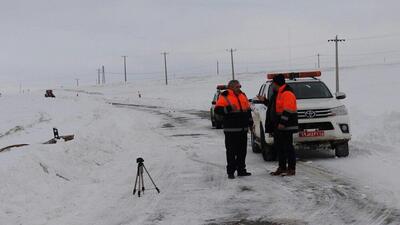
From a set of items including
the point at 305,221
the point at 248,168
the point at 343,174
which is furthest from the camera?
the point at 248,168

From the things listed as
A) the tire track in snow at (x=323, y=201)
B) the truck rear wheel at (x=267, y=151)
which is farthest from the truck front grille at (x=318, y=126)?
the tire track in snow at (x=323, y=201)

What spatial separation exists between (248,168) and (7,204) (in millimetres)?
5088

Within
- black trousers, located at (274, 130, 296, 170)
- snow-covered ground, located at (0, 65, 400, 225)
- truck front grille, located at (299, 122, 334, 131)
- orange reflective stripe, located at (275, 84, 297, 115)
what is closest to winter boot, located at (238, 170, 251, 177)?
snow-covered ground, located at (0, 65, 400, 225)

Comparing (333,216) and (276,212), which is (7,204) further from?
(333,216)

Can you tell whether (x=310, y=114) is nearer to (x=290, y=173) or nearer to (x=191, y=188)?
(x=290, y=173)

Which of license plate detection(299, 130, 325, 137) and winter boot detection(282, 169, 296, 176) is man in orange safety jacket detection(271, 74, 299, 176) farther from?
license plate detection(299, 130, 325, 137)

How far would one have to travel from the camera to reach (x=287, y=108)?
9570mm

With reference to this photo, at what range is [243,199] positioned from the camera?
25.5 ft

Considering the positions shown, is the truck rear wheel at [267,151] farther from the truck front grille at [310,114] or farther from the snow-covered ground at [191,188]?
the truck front grille at [310,114]

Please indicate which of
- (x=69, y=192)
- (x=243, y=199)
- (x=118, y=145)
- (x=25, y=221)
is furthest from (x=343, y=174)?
(x=118, y=145)

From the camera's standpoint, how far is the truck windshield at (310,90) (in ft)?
39.8

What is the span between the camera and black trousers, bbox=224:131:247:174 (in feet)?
31.5

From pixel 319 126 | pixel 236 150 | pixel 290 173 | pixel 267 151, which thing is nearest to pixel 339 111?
pixel 319 126

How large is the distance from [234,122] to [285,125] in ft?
3.04
